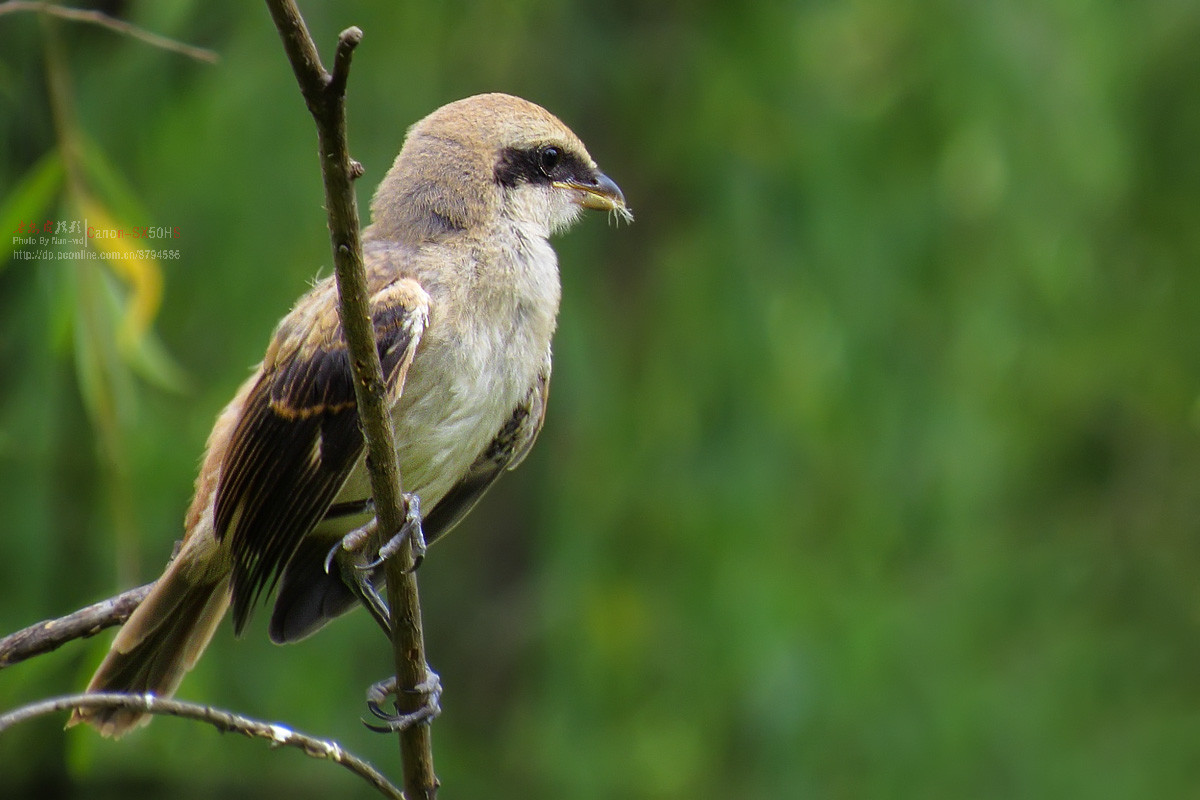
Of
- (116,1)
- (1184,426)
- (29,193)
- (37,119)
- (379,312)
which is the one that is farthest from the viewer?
(1184,426)

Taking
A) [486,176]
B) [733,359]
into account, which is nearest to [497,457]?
[486,176]

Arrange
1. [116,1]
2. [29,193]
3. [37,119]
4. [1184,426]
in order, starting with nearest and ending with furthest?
[29,193] < [37,119] < [116,1] < [1184,426]

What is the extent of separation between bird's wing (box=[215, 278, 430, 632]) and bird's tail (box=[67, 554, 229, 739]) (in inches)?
9.2

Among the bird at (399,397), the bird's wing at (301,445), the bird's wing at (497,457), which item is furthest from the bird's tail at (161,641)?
the bird's wing at (497,457)

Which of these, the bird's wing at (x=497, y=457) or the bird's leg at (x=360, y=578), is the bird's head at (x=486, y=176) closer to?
the bird's wing at (x=497, y=457)

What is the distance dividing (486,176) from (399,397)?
29.3 inches

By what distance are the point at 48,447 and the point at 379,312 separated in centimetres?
249

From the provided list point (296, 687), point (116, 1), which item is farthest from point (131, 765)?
point (116, 1)

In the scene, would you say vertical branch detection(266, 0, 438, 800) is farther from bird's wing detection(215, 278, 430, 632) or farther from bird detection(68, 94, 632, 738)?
bird's wing detection(215, 278, 430, 632)

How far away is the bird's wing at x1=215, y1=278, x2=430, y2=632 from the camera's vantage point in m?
3.16

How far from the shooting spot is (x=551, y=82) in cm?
660

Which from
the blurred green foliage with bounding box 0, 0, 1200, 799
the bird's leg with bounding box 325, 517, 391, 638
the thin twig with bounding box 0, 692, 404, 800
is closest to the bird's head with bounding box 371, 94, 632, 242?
the bird's leg with bounding box 325, 517, 391, 638

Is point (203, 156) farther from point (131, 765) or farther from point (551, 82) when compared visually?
point (131, 765)

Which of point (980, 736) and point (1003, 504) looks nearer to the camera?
point (980, 736)
